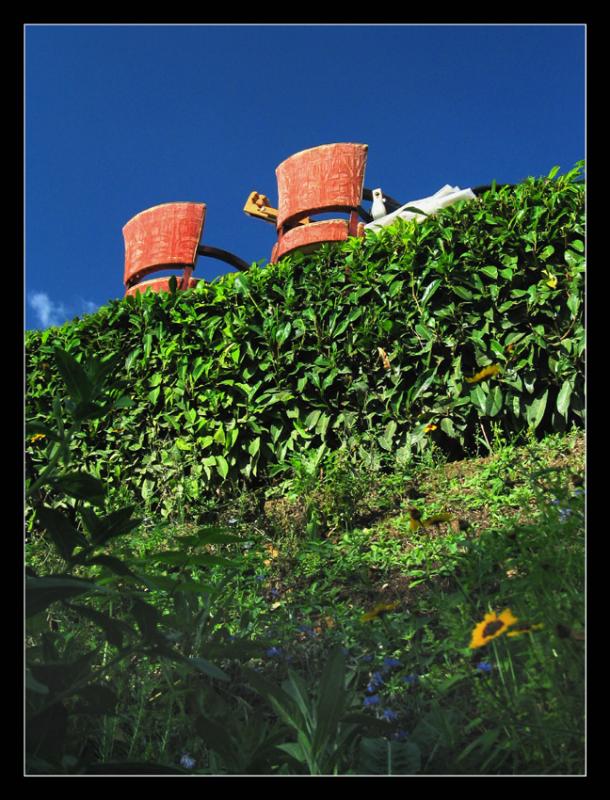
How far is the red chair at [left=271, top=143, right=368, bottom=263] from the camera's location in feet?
20.3

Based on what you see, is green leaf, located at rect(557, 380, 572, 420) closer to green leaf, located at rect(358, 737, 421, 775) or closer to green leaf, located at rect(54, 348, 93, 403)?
green leaf, located at rect(358, 737, 421, 775)

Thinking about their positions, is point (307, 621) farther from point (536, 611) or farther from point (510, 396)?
point (510, 396)

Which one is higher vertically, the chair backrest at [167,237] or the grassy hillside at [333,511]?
the chair backrest at [167,237]

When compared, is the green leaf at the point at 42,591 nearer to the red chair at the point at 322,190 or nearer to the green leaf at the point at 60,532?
the green leaf at the point at 60,532

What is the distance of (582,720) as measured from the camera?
50.7 inches

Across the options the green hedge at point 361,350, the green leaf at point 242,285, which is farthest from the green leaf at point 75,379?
the green leaf at point 242,285

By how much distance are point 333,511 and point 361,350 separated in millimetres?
1182

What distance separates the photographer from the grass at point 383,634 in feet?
4.47

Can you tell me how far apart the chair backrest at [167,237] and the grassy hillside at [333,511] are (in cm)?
159

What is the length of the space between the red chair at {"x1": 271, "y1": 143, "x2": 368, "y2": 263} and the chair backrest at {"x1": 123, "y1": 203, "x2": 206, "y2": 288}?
38.9 inches
